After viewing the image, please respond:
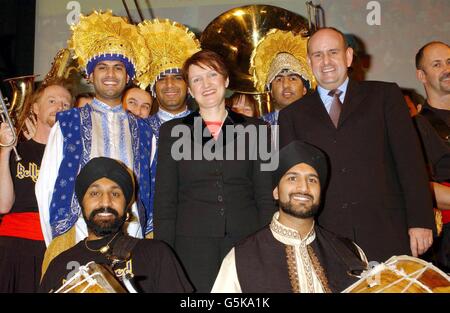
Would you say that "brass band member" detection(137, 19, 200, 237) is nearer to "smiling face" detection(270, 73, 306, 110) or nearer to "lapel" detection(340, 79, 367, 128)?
"smiling face" detection(270, 73, 306, 110)

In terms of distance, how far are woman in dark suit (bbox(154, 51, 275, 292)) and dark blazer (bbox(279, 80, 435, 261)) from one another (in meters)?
0.38

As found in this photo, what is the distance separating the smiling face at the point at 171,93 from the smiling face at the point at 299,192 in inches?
76.5

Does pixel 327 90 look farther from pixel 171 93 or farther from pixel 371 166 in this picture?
pixel 171 93

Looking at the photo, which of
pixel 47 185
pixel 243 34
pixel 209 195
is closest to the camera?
pixel 209 195

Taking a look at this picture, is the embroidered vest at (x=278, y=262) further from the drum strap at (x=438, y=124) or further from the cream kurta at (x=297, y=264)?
the drum strap at (x=438, y=124)

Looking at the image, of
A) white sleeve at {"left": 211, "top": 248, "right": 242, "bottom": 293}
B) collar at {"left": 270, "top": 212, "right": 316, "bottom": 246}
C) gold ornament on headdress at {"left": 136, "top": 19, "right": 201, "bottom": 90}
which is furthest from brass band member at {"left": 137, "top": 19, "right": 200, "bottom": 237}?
white sleeve at {"left": 211, "top": 248, "right": 242, "bottom": 293}

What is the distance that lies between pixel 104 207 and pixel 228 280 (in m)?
0.90

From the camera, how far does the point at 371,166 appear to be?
12.3 feet

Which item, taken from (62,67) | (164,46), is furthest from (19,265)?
(62,67)

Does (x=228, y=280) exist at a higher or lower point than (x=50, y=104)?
lower

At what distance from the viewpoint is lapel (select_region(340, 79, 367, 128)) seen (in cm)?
387

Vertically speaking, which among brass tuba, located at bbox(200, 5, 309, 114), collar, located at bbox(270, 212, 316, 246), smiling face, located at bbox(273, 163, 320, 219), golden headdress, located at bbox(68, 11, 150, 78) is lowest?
collar, located at bbox(270, 212, 316, 246)

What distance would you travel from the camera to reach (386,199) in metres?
3.73
